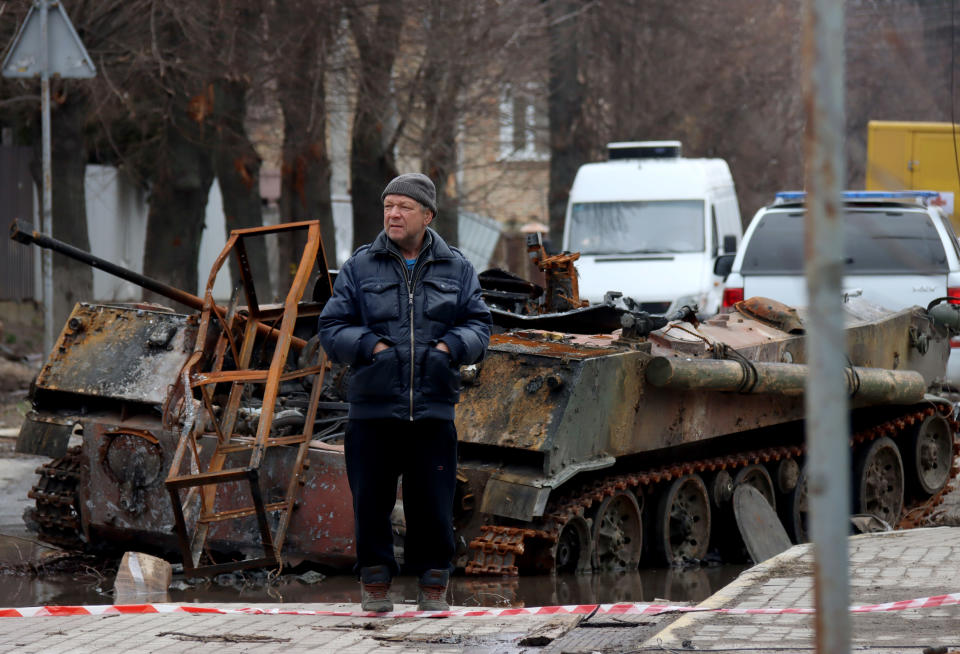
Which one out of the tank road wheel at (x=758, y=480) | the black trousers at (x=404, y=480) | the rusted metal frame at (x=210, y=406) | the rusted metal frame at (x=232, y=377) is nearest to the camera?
the black trousers at (x=404, y=480)

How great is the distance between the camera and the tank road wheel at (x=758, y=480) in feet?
29.3

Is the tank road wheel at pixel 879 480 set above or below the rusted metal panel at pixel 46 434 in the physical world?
below

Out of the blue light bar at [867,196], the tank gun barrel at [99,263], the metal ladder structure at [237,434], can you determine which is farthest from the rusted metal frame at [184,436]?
the blue light bar at [867,196]

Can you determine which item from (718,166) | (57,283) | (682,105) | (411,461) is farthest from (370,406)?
(682,105)

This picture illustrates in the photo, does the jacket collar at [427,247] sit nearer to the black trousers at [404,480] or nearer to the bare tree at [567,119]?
the black trousers at [404,480]

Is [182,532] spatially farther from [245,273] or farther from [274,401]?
[245,273]

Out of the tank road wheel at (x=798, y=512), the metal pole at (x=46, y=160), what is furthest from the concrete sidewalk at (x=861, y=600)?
the metal pole at (x=46, y=160)

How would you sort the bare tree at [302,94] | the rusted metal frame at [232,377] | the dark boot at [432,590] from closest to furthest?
the dark boot at [432,590], the rusted metal frame at [232,377], the bare tree at [302,94]

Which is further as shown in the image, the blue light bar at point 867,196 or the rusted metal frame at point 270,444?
the blue light bar at point 867,196

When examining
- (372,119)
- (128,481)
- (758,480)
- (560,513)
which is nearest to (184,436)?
(128,481)

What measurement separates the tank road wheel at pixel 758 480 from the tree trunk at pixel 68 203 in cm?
912

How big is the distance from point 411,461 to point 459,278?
2.41 ft

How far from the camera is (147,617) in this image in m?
5.75

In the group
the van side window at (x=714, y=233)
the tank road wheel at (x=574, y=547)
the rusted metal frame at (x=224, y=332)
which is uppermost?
the van side window at (x=714, y=233)
